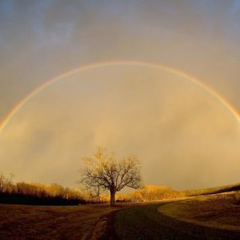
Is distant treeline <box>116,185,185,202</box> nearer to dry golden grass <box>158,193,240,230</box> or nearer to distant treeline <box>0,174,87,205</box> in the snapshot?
distant treeline <box>0,174,87,205</box>

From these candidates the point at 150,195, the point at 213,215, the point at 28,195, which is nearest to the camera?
the point at 213,215

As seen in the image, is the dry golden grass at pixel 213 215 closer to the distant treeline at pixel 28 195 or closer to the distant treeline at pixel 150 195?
the distant treeline at pixel 28 195

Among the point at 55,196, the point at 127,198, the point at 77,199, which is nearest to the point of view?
the point at 55,196

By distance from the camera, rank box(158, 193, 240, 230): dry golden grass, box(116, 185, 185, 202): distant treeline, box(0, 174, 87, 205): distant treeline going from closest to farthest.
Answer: box(158, 193, 240, 230): dry golden grass, box(0, 174, 87, 205): distant treeline, box(116, 185, 185, 202): distant treeline

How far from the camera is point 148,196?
11250 centimetres

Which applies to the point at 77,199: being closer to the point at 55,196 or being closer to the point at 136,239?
the point at 55,196

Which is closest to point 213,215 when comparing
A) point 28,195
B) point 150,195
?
point 28,195

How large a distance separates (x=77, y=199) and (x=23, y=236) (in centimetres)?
6497

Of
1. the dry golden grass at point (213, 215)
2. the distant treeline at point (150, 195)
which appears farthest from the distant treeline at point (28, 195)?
the dry golden grass at point (213, 215)

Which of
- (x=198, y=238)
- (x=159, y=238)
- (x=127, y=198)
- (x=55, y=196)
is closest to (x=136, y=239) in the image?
(x=159, y=238)

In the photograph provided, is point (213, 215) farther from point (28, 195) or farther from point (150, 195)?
point (150, 195)

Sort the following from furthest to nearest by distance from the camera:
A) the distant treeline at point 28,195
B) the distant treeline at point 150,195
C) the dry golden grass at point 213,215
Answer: the distant treeline at point 150,195, the distant treeline at point 28,195, the dry golden grass at point 213,215

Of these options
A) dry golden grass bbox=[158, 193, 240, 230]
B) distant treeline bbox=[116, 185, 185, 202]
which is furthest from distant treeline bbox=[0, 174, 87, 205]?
dry golden grass bbox=[158, 193, 240, 230]

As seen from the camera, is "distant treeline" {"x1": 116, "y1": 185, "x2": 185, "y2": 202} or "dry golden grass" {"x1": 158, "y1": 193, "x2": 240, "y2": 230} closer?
"dry golden grass" {"x1": 158, "y1": 193, "x2": 240, "y2": 230}
